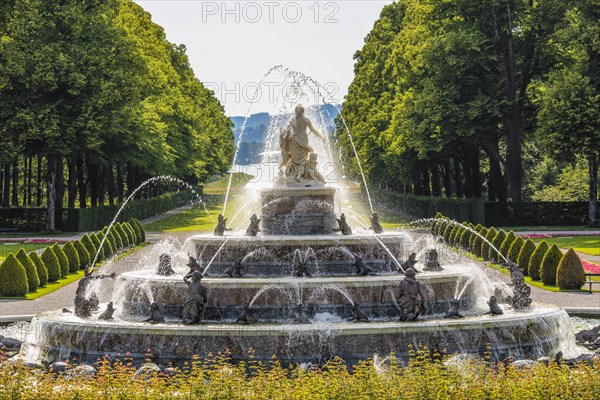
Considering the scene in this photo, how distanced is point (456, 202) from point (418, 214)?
1162cm

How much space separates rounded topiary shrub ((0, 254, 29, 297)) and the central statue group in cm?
951

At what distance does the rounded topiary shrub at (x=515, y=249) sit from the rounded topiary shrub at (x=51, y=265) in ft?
62.0

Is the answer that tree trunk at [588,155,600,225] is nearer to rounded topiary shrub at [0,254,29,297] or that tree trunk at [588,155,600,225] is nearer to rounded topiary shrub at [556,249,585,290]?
rounded topiary shrub at [556,249,585,290]

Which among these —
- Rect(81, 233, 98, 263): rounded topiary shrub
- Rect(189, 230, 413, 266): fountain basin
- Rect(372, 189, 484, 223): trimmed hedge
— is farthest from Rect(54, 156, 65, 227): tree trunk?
Rect(189, 230, 413, 266): fountain basin

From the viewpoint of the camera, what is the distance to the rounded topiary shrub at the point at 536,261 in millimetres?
34688

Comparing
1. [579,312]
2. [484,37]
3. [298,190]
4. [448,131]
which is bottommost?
[579,312]

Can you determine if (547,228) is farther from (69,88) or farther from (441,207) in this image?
(69,88)

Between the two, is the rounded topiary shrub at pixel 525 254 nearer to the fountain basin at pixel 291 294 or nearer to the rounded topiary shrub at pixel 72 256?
the fountain basin at pixel 291 294

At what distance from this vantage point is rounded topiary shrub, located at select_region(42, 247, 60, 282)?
34.7 metres

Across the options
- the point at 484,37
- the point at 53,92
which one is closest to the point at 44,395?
the point at 53,92

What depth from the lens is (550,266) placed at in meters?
32.7

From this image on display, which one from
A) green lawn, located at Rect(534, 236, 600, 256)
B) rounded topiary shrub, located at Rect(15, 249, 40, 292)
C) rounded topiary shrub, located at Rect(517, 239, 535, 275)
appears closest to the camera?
rounded topiary shrub, located at Rect(15, 249, 40, 292)

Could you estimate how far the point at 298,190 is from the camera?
1121 inches

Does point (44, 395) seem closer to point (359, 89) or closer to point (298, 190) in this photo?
point (298, 190)
